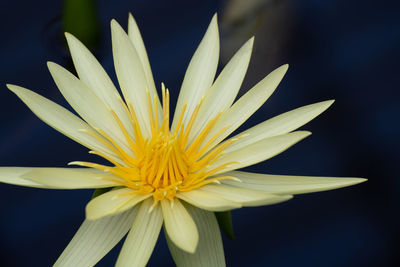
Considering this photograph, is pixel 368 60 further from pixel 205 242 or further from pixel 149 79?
pixel 205 242

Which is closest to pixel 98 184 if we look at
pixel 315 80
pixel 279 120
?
pixel 279 120

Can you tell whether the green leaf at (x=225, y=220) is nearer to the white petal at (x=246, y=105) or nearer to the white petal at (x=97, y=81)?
the white petal at (x=246, y=105)

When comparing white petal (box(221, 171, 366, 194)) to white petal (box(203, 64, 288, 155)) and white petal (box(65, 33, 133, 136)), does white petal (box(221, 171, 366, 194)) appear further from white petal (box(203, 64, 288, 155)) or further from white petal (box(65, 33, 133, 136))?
white petal (box(65, 33, 133, 136))

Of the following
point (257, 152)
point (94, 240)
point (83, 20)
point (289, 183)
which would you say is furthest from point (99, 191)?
point (83, 20)

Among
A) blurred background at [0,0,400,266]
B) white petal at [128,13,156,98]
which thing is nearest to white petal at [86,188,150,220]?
white petal at [128,13,156,98]

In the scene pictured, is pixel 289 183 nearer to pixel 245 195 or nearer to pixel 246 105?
pixel 245 195

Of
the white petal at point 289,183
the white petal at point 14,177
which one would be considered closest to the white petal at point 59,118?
the white petal at point 14,177
